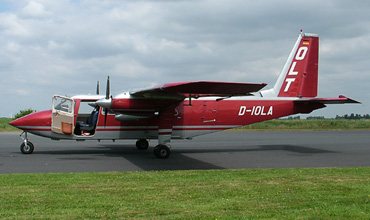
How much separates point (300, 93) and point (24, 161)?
1262 centimetres

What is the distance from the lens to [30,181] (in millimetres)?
9281

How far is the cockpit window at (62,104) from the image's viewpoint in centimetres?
1608

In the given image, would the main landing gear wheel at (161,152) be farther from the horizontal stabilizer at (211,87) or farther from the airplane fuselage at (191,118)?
the horizontal stabilizer at (211,87)

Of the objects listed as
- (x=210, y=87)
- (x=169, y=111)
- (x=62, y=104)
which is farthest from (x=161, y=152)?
(x=210, y=87)

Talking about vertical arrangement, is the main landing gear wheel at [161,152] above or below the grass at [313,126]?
below

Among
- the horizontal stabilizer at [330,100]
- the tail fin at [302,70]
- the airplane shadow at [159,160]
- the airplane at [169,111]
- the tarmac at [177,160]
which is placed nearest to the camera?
the tarmac at [177,160]

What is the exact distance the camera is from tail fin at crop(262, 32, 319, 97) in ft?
61.2

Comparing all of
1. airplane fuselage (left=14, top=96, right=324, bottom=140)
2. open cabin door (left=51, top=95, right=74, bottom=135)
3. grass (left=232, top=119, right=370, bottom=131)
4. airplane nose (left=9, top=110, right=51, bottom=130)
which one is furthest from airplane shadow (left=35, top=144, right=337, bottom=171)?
grass (left=232, top=119, right=370, bottom=131)

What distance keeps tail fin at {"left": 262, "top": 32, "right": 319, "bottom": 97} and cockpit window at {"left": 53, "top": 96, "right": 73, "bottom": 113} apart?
9.35 metres

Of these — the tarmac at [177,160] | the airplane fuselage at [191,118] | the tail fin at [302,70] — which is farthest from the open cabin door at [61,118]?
the tail fin at [302,70]

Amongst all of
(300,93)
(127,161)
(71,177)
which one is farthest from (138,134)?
(300,93)

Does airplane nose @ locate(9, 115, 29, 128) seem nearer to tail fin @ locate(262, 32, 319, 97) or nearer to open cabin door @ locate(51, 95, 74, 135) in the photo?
open cabin door @ locate(51, 95, 74, 135)

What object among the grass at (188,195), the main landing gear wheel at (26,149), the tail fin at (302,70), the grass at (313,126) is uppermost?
the tail fin at (302,70)

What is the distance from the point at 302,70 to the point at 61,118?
37.6 feet
